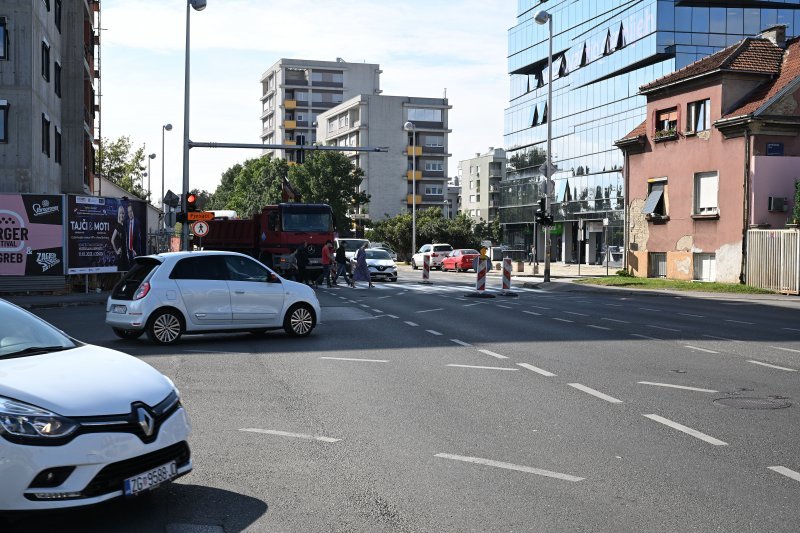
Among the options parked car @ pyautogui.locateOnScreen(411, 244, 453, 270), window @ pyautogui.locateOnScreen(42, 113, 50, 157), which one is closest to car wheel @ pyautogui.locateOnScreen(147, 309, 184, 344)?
window @ pyautogui.locateOnScreen(42, 113, 50, 157)

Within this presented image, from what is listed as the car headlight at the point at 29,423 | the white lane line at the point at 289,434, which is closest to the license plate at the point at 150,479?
the car headlight at the point at 29,423

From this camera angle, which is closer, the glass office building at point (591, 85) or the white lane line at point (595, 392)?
the white lane line at point (595, 392)

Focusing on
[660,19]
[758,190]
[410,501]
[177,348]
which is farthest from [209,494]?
[660,19]

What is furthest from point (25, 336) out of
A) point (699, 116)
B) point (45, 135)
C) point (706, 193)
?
point (699, 116)

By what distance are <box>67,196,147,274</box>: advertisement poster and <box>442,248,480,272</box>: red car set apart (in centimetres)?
2995

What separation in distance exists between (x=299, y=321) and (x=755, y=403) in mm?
8896

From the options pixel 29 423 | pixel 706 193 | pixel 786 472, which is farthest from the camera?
pixel 706 193

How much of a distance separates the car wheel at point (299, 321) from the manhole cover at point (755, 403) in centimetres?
847

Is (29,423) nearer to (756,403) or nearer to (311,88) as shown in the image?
(756,403)

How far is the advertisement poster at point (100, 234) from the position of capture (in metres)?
27.9

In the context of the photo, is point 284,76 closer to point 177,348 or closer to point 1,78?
point 1,78

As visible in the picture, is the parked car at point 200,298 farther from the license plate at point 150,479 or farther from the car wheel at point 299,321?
the license plate at point 150,479

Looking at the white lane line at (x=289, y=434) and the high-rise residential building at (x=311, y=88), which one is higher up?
the high-rise residential building at (x=311, y=88)

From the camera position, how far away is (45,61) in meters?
35.7
